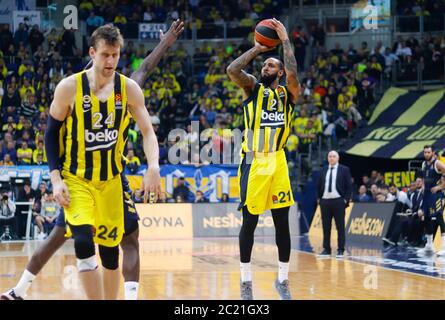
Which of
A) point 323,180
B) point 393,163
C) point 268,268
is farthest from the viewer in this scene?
point 393,163

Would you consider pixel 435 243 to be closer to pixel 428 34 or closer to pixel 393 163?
pixel 393 163

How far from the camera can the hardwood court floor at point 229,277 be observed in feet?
32.1

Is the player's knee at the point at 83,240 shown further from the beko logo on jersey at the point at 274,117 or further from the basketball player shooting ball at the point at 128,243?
the beko logo on jersey at the point at 274,117

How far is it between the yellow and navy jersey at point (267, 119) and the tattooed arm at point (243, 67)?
123mm

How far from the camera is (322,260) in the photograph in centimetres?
1515

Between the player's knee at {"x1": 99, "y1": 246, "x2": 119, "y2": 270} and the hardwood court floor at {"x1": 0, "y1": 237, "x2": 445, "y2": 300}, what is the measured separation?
206 cm

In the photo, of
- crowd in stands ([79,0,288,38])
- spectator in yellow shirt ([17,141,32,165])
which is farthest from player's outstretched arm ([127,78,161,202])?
crowd in stands ([79,0,288,38])

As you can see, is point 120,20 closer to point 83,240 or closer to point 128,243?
point 128,243

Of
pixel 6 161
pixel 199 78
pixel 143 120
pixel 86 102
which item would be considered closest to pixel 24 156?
pixel 6 161

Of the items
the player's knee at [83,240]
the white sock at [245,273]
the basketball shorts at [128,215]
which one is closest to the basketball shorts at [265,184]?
the white sock at [245,273]

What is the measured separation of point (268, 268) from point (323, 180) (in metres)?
4.65

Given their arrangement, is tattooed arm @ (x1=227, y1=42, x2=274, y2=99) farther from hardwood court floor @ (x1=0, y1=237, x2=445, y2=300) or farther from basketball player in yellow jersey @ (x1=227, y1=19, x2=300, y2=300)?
hardwood court floor @ (x1=0, y1=237, x2=445, y2=300)

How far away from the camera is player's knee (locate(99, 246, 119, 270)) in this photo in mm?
7088
